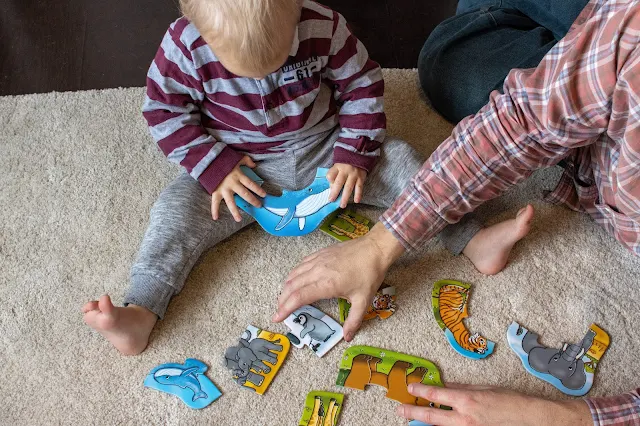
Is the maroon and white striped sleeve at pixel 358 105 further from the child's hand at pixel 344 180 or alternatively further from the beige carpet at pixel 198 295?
the beige carpet at pixel 198 295

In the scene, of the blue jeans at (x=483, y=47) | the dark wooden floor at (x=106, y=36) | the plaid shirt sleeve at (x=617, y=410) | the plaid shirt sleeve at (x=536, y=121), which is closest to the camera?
the plaid shirt sleeve at (x=536, y=121)

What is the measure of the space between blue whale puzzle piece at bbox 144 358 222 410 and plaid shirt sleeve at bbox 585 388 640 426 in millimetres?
562

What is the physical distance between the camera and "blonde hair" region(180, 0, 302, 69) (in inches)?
30.5

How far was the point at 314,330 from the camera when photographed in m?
1.01

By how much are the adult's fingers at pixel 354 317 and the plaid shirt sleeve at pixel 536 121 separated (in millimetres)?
120

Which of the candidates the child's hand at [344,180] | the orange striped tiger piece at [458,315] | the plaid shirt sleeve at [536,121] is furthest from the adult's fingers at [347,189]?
the orange striped tiger piece at [458,315]

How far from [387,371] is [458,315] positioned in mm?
163

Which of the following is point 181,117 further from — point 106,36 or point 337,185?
point 106,36

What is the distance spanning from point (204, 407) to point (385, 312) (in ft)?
1.10

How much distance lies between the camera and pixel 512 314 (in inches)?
40.9

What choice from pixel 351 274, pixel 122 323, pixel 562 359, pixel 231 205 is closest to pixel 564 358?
pixel 562 359

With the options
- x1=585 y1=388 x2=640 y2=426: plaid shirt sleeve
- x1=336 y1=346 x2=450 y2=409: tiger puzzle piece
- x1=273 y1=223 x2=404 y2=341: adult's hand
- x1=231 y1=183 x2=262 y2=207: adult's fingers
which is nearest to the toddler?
x1=231 y1=183 x2=262 y2=207: adult's fingers

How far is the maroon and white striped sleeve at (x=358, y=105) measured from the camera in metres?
1.03

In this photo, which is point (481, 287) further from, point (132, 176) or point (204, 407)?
point (132, 176)
